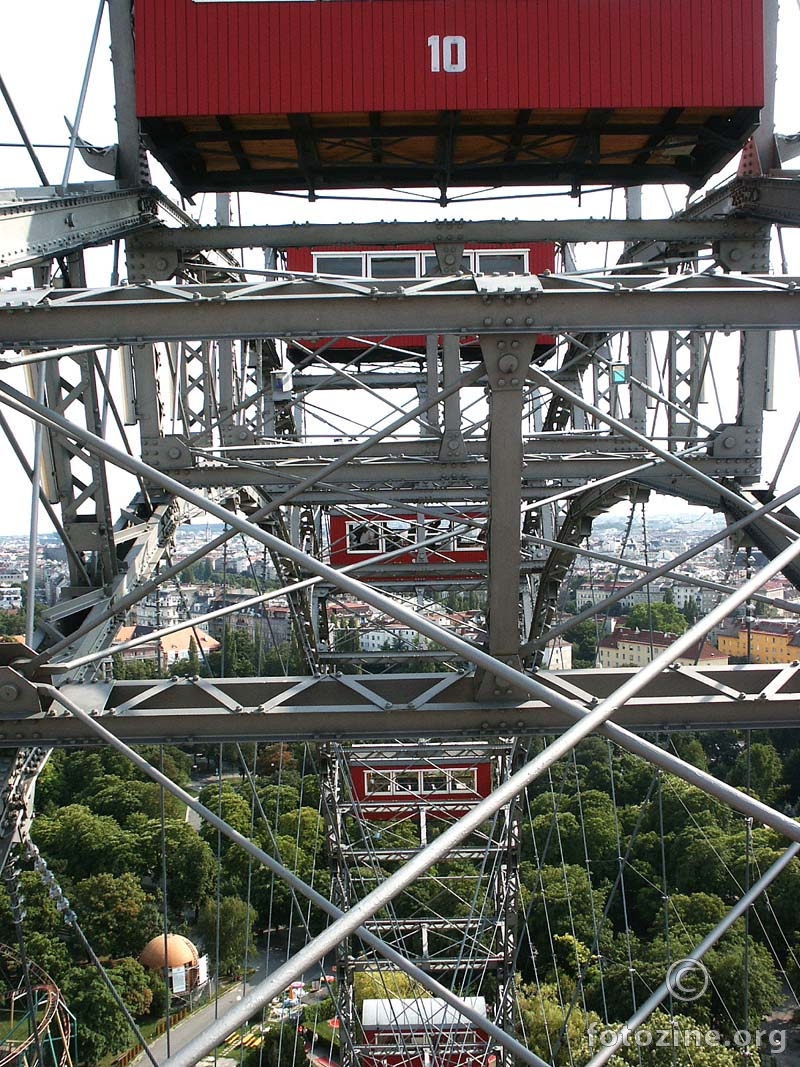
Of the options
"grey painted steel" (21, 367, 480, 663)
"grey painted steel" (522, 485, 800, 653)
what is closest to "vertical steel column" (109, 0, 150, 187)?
"grey painted steel" (21, 367, 480, 663)

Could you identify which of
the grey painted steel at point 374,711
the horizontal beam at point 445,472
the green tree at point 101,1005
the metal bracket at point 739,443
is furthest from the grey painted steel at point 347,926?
the green tree at point 101,1005

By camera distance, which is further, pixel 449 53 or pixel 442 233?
pixel 442 233

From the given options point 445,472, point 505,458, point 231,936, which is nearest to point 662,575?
point 505,458

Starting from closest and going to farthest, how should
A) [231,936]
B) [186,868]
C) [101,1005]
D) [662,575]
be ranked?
[662,575]
[101,1005]
[231,936]
[186,868]

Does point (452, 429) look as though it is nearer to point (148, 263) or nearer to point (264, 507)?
point (148, 263)

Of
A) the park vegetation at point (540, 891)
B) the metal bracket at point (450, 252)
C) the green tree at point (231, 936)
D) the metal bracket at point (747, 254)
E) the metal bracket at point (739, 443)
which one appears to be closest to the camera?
the metal bracket at point (739, 443)

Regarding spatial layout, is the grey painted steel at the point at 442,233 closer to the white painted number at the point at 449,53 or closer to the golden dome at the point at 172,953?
the white painted number at the point at 449,53

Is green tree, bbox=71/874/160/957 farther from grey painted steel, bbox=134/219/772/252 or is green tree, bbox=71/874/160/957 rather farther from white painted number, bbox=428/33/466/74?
white painted number, bbox=428/33/466/74
